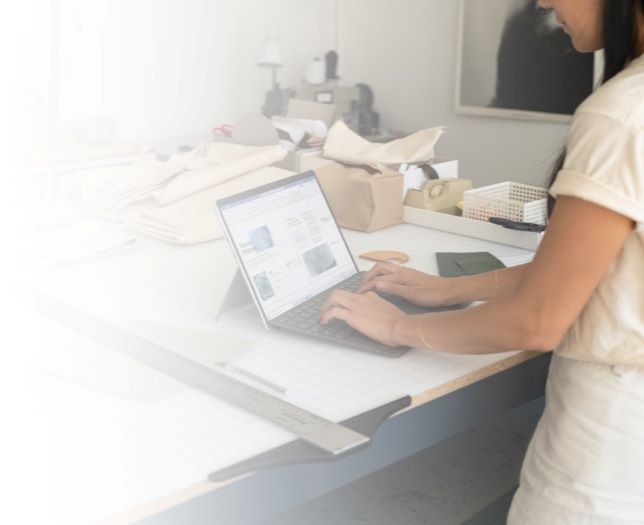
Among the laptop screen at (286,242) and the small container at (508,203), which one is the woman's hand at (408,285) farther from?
the small container at (508,203)

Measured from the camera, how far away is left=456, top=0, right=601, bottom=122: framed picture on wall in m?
3.77

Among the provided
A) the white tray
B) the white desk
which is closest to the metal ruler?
the white desk

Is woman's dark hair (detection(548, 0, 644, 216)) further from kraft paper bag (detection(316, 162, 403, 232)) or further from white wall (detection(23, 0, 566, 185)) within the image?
white wall (detection(23, 0, 566, 185))

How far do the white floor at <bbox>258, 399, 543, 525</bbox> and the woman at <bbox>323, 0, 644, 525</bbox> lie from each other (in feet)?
2.94

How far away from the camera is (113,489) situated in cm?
89

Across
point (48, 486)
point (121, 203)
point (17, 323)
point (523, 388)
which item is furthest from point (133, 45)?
point (48, 486)

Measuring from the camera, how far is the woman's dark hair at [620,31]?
0.97 m

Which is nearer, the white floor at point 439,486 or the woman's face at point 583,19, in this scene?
the woman's face at point 583,19

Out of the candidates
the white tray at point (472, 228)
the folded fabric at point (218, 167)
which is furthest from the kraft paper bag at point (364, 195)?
the folded fabric at point (218, 167)

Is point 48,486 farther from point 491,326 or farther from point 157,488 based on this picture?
point 491,326

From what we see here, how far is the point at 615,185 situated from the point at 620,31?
21cm

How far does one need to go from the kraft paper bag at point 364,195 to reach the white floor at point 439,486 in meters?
0.72

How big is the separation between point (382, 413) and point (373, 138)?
326 cm

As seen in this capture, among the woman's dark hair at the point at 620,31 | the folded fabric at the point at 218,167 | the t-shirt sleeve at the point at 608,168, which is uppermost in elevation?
the woman's dark hair at the point at 620,31
